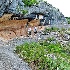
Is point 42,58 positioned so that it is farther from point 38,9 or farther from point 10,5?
point 38,9

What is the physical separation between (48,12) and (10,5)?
9.42 metres

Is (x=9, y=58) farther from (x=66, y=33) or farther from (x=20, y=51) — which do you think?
(x=66, y=33)

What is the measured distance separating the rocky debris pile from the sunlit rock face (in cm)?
207

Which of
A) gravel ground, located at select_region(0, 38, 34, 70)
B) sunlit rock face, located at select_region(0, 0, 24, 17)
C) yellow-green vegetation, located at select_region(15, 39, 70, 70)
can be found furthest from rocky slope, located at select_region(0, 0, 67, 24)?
gravel ground, located at select_region(0, 38, 34, 70)

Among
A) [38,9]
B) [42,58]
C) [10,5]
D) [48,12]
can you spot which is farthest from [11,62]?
[48,12]

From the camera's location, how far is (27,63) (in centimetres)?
1566

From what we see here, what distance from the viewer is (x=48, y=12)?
32250mm

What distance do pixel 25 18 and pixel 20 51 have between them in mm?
10316

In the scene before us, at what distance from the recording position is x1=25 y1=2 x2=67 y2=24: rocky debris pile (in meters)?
29.3

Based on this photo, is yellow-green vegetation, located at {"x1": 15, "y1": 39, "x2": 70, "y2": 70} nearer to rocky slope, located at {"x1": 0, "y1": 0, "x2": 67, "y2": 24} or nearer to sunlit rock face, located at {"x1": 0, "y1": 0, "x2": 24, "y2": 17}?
sunlit rock face, located at {"x1": 0, "y1": 0, "x2": 24, "y2": 17}

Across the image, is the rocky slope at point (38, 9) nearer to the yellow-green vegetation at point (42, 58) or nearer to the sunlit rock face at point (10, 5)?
the sunlit rock face at point (10, 5)

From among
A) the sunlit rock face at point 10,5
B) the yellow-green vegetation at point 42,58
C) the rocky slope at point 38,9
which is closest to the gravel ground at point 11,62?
the yellow-green vegetation at point 42,58

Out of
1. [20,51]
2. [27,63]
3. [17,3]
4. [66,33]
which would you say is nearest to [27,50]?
[20,51]

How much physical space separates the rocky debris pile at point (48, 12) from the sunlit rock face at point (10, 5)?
2.07 meters
